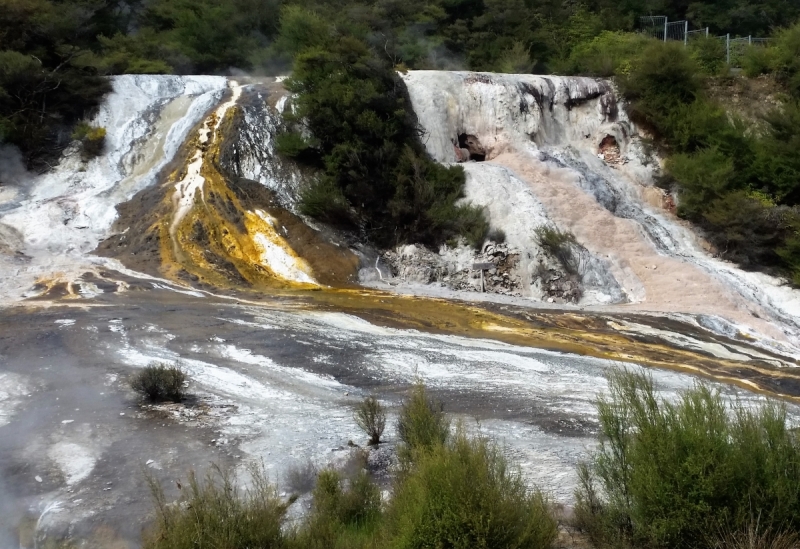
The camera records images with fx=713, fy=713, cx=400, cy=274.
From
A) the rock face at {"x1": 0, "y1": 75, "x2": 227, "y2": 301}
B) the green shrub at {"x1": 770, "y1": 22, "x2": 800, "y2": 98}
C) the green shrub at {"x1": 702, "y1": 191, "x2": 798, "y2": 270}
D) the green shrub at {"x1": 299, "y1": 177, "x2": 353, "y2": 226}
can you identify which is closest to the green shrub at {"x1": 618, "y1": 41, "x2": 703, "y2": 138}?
the green shrub at {"x1": 770, "y1": 22, "x2": 800, "y2": 98}

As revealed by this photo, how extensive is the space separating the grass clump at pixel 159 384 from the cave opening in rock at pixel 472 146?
44.1 ft

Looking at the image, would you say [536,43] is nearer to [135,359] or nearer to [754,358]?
[754,358]

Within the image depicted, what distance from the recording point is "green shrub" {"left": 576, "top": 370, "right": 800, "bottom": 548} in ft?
12.7

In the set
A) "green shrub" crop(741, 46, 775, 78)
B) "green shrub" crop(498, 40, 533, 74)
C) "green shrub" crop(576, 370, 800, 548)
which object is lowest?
"green shrub" crop(576, 370, 800, 548)

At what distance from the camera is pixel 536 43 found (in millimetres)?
28203

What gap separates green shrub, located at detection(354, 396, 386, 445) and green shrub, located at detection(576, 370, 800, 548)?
2.43 metres

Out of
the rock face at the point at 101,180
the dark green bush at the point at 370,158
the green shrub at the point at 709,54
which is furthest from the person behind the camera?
the green shrub at the point at 709,54

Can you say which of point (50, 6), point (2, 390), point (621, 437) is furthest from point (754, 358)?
point (50, 6)

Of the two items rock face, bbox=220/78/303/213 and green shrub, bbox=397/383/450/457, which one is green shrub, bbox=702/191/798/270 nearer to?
rock face, bbox=220/78/303/213

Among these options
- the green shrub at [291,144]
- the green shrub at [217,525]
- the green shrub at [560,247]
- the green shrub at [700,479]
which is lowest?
A: the green shrub at [217,525]

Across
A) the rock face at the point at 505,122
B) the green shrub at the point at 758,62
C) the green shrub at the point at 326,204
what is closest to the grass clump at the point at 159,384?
the green shrub at the point at 326,204

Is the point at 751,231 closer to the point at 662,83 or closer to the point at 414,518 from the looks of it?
the point at 662,83

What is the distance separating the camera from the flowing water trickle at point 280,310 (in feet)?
20.8

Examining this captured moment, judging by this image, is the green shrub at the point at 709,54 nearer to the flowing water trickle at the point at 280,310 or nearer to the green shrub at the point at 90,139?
the flowing water trickle at the point at 280,310
